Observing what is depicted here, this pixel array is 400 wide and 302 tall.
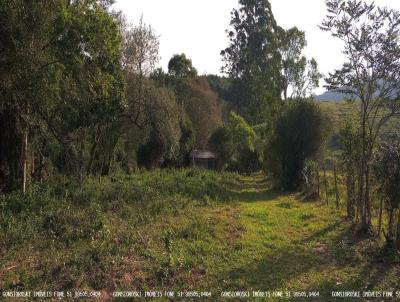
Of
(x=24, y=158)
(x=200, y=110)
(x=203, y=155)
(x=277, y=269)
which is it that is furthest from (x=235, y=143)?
(x=277, y=269)

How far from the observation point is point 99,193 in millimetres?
12789

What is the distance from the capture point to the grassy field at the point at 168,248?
295 inches

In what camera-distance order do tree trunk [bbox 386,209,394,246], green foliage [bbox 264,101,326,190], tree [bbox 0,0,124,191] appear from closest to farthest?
tree [bbox 0,0,124,191] < tree trunk [bbox 386,209,394,246] < green foliage [bbox 264,101,326,190]

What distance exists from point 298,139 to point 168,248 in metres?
14.7

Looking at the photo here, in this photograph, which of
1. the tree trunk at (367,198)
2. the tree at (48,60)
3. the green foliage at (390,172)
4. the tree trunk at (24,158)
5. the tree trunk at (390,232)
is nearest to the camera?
the green foliage at (390,172)

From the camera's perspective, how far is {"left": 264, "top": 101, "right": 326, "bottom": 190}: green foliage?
21.5 meters

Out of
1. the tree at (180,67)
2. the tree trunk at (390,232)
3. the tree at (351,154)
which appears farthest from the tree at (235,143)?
the tree trunk at (390,232)

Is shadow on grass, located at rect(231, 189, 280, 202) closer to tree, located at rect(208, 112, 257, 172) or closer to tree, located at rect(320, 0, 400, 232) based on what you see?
tree, located at rect(320, 0, 400, 232)

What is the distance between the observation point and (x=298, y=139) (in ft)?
71.4

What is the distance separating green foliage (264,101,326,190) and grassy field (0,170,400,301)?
797 centimetres

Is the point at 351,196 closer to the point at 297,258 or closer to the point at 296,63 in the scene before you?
the point at 297,258

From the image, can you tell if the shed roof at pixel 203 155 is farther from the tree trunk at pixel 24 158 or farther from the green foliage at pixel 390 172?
the green foliage at pixel 390 172

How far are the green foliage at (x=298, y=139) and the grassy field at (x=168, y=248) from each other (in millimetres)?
7970

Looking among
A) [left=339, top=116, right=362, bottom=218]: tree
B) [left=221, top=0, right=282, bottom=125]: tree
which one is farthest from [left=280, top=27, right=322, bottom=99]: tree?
[left=339, top=116, right=362, bottom=218]: tree
